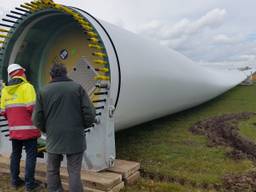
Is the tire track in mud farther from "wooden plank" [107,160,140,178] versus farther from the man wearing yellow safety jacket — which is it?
the man wearing yellow safety jacket

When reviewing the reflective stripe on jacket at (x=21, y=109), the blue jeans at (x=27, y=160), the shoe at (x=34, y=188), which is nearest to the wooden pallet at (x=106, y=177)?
the shoe at (x=34, y=188)

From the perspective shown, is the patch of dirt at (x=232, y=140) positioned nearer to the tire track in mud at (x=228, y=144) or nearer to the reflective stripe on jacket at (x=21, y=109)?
the tire track in mud at (x=228, y=144)

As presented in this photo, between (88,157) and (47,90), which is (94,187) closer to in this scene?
(88,157)

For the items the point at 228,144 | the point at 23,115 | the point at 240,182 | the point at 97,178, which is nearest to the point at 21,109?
the point at 23,115

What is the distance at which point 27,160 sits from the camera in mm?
3408

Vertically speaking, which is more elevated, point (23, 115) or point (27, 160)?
point (23, 115)

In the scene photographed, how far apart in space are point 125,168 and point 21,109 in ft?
4.65

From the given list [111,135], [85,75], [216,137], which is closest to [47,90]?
[111,135]

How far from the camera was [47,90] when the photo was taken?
9.24ft

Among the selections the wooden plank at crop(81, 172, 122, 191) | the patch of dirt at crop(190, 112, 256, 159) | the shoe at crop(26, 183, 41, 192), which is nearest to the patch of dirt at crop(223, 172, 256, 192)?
the patch of dirt at crop(190, 112, 256, 159)

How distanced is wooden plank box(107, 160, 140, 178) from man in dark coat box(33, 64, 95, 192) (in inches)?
31.0

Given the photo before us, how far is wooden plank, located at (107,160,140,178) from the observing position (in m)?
3.60

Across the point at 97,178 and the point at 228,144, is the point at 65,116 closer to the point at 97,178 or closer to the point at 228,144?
the point at 97,178

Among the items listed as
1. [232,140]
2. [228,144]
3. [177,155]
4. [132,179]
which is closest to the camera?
[132,179]
